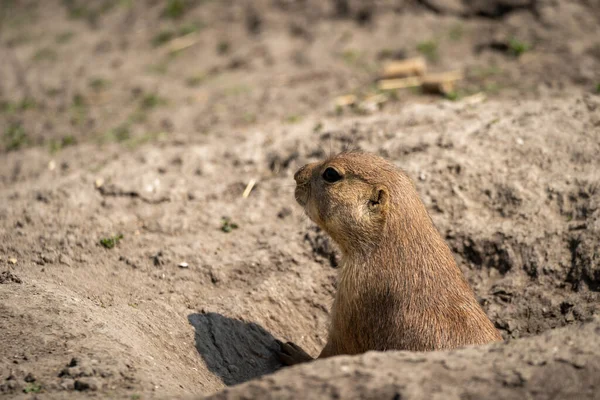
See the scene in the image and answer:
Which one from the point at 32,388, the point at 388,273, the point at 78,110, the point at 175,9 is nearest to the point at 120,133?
the point at 78,110

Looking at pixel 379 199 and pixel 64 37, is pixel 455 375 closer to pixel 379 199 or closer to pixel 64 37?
pixel 379 199

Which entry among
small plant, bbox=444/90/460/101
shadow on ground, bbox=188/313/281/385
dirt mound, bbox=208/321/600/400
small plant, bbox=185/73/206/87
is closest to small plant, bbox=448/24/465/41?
small plant, bbox=444/90/460/101

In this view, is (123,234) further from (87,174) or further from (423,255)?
(423,255)

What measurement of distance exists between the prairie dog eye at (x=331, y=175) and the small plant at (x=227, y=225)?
5.01 ft

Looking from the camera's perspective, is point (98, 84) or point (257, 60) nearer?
point (257, 60)

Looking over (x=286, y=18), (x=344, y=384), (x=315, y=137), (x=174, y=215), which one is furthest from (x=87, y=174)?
(x=286, y=18)

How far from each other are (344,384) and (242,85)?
712 cm

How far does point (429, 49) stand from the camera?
10.2 metres

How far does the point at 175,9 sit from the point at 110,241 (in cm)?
748

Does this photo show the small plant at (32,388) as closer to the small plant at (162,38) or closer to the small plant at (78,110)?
the small plant at (78,110)

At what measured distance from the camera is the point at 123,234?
6426mm

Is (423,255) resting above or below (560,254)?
above

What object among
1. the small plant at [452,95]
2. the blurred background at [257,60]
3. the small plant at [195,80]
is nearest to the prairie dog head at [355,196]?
the blurred background at [257,60]

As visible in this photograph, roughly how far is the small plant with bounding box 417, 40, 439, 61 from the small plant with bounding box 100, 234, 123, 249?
18.3 feet
